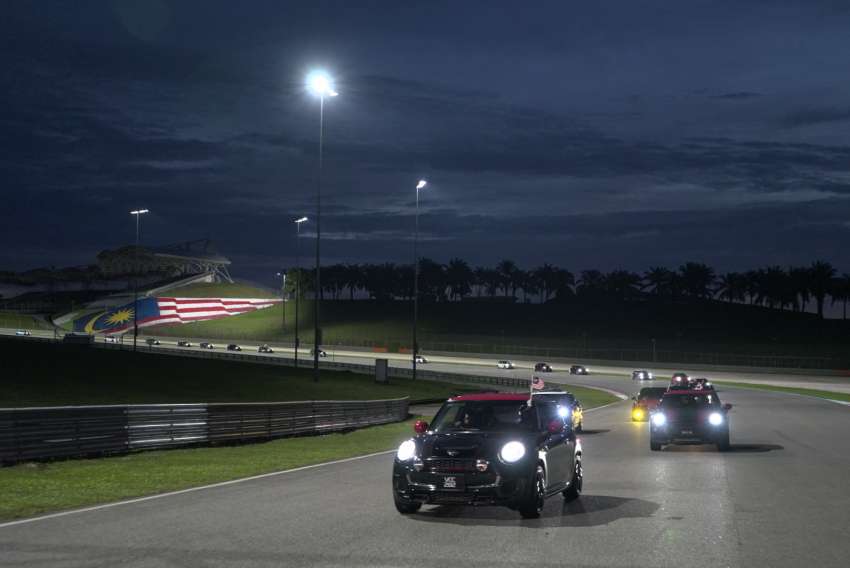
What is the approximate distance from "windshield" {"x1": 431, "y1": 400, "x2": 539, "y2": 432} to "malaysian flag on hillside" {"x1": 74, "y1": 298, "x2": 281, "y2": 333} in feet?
489

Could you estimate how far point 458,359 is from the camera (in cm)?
11938

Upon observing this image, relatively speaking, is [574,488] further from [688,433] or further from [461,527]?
[688,433]

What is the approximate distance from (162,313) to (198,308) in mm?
8934

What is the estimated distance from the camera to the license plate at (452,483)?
38.7ft

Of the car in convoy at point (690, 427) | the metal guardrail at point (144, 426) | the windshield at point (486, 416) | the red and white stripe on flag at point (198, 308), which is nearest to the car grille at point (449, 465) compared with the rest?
the windshield at point (486, 416)

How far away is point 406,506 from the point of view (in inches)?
479

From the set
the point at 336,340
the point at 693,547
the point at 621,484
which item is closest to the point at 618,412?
the point at 621,484

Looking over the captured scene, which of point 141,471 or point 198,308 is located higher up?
point 198,308

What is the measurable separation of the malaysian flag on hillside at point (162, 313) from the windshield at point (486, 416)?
489ft

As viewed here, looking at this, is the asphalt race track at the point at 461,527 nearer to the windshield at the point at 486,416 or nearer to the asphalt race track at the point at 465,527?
the asphalt race track at the point at 465,527

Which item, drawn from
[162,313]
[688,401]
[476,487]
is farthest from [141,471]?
[162,313]

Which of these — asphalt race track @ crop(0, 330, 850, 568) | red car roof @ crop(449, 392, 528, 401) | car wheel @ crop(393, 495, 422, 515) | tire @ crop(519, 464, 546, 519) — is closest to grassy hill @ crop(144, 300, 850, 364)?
asphalt race track @ crop(0, 330, 850, 568)

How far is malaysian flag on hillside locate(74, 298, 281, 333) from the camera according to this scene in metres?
160

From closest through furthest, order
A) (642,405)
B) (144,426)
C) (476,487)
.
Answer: (476,487), (144,426), (642,405)
